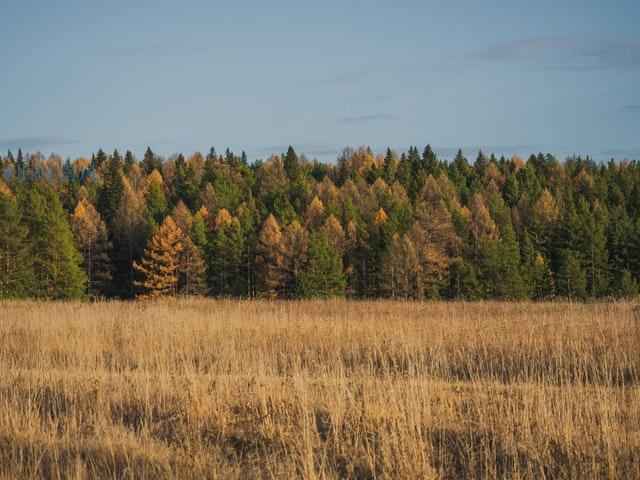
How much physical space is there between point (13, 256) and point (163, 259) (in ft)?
41.9

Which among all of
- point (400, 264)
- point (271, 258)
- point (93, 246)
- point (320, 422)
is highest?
point (93, 246)

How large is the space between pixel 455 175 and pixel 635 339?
273ft

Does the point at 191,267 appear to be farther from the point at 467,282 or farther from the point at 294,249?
the point at 467,282

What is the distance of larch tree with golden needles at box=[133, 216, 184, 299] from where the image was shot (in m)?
53.0

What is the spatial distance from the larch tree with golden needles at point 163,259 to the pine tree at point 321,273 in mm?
10913

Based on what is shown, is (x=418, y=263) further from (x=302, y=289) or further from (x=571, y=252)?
(x=571, y=252)

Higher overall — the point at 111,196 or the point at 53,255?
the point at 111,196

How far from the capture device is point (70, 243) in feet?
151

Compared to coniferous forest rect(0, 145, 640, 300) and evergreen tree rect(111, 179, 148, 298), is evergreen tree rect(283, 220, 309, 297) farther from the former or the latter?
evergreen tree rect(111, 179, 148, 298)

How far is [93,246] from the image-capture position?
59.5m

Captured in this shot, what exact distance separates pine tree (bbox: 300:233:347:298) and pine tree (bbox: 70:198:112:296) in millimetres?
19068

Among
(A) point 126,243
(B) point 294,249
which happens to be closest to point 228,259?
(B) point 294,249

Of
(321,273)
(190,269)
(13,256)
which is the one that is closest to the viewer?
(13,256)

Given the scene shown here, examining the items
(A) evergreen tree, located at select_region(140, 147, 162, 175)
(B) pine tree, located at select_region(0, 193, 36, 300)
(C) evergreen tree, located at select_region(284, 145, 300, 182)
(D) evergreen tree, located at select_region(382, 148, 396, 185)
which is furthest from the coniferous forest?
(A) evergreen tree, located at select_region(140, 147, 162, 175)
